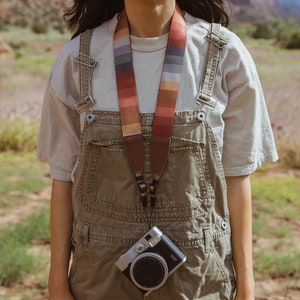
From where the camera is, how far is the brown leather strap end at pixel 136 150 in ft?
4.85

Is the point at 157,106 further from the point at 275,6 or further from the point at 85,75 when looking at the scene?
the point at 275,6

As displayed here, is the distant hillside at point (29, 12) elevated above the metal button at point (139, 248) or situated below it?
below

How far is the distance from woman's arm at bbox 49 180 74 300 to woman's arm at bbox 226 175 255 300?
0.41m

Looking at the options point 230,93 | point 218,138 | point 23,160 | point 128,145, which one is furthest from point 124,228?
point 23,160

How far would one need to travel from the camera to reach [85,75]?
1563 millimetres

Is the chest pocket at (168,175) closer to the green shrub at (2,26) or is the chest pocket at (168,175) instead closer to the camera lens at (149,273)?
the camera lens at (149,273)

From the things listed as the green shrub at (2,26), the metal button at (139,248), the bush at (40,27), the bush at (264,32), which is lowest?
the green shrub at (2,26)

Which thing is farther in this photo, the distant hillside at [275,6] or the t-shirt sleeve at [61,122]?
the distant hillside at [275,6]

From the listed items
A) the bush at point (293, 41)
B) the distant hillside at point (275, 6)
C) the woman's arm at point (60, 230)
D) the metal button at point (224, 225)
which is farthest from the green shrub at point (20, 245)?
the bush at point (293, 41)

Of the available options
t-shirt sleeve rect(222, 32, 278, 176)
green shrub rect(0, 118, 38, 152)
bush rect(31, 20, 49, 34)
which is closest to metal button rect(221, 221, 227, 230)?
t-shirt sleeve rect(222, 32, 278, 176)

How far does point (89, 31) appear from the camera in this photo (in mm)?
1655

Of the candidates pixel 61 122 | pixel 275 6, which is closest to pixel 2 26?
pixel 275 6

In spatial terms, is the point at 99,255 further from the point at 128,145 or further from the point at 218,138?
the point at 218,138

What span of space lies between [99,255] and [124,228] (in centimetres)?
9
